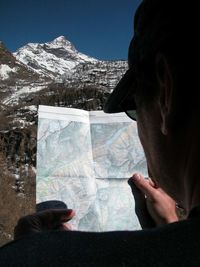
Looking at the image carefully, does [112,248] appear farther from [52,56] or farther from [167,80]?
[52,56]

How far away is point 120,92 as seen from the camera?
0.59 m

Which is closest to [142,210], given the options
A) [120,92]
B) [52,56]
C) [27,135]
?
[120,92]

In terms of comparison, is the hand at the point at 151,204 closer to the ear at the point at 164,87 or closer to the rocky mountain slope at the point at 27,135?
the ear at the point at 164,87

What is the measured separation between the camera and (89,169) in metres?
1.65

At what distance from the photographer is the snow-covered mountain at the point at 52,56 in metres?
79.4

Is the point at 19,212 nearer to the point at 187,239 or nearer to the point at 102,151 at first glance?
the point at 102,151

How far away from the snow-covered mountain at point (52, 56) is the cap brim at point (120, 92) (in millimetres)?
74657

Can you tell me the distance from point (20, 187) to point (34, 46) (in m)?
86.2

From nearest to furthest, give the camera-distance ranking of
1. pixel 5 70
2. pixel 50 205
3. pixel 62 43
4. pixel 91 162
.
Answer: pixel 50 205
pixel 91 162
pixel 5 70
pixel 62 43

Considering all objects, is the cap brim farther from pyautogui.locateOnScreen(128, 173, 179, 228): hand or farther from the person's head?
pyautogui.locateOnScreen(128, 173, 179, 228): hand

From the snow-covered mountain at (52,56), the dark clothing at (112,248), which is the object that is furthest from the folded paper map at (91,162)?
the snow-covered mountain at (52,56)

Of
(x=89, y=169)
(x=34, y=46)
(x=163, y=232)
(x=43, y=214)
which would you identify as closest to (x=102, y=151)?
(x=89, y=169)

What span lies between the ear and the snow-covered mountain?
7486cm

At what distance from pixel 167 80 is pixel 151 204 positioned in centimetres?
51
